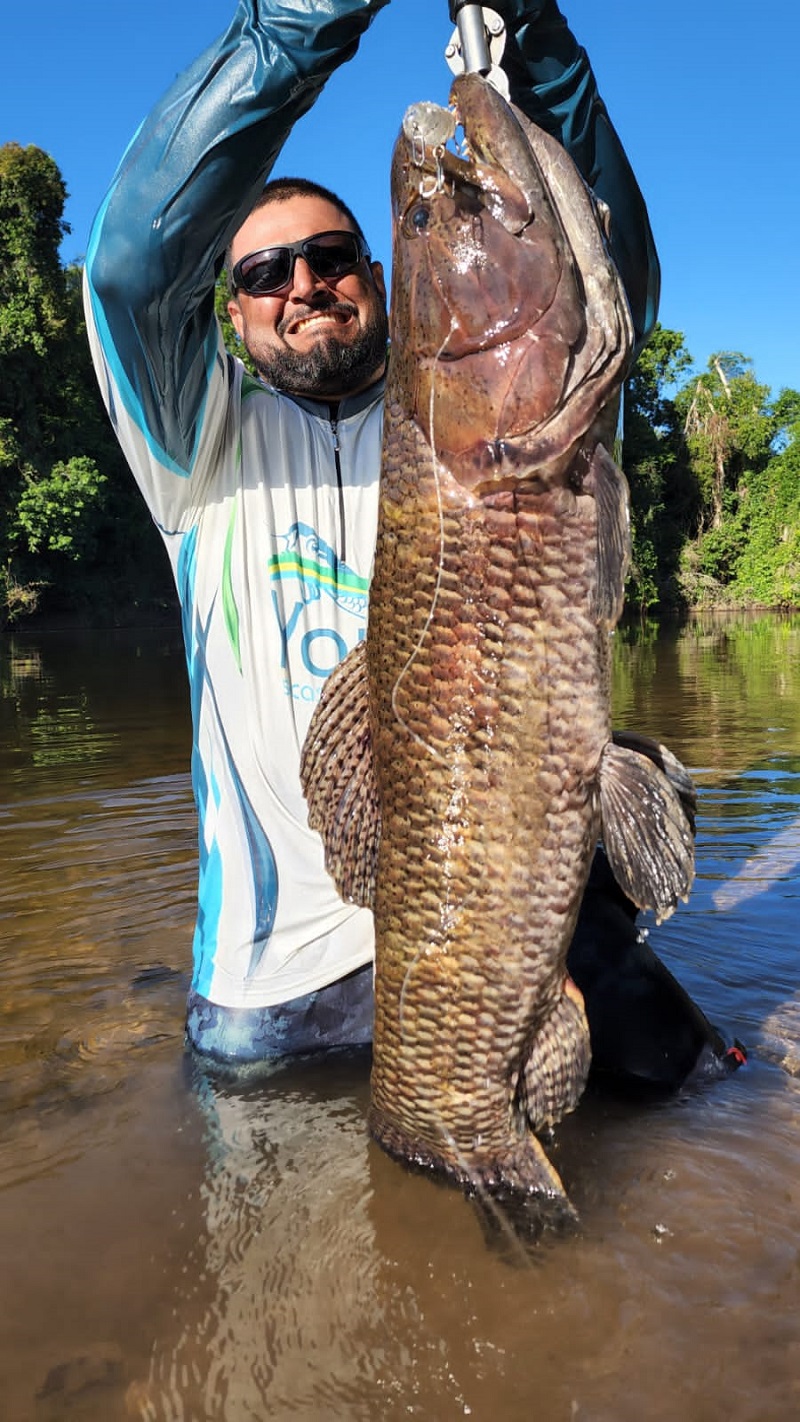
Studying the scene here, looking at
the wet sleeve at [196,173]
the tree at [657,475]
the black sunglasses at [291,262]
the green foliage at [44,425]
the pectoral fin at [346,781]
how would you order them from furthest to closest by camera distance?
the tree at [657,475] → the green foliage at [44,425] → the black sunglasses at [291,262] → the pectoral fin at [346,781] → the wet sleeve at [196,173]

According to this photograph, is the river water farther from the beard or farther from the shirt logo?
the beard

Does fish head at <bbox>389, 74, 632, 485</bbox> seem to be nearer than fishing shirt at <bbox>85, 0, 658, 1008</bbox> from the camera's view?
Yes

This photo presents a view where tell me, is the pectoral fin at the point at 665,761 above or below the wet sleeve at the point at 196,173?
below

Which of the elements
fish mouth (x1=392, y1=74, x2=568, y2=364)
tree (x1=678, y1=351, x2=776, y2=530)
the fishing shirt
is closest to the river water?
the fishing shirt

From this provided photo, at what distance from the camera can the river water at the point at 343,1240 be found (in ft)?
6.30

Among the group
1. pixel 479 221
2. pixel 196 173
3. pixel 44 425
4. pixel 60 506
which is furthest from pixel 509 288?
pixel 44 425

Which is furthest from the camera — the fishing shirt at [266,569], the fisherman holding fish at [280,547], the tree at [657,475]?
the tree at [657,475]

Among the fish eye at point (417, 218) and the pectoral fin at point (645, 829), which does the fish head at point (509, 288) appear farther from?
the pectoral fin at point (645, 829)

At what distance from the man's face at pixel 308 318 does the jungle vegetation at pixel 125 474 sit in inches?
1121

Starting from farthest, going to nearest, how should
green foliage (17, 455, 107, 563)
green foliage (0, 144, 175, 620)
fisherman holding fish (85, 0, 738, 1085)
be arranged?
green foliage (17, 455, 107, 563), green foliage (0, 144, 175, 620), fisherman holding fish (85, 0, 738, 1085)

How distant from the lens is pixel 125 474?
37219mm

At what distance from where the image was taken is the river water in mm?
1921

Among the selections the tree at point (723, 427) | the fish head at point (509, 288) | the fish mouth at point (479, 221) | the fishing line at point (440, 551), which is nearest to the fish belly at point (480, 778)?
the fishing line at point (440, 551)

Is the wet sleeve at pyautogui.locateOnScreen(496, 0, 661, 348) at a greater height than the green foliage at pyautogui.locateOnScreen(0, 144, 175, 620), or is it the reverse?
the green foliage at pyautogui.locateOnScreen(0, 144, 175, 620)
